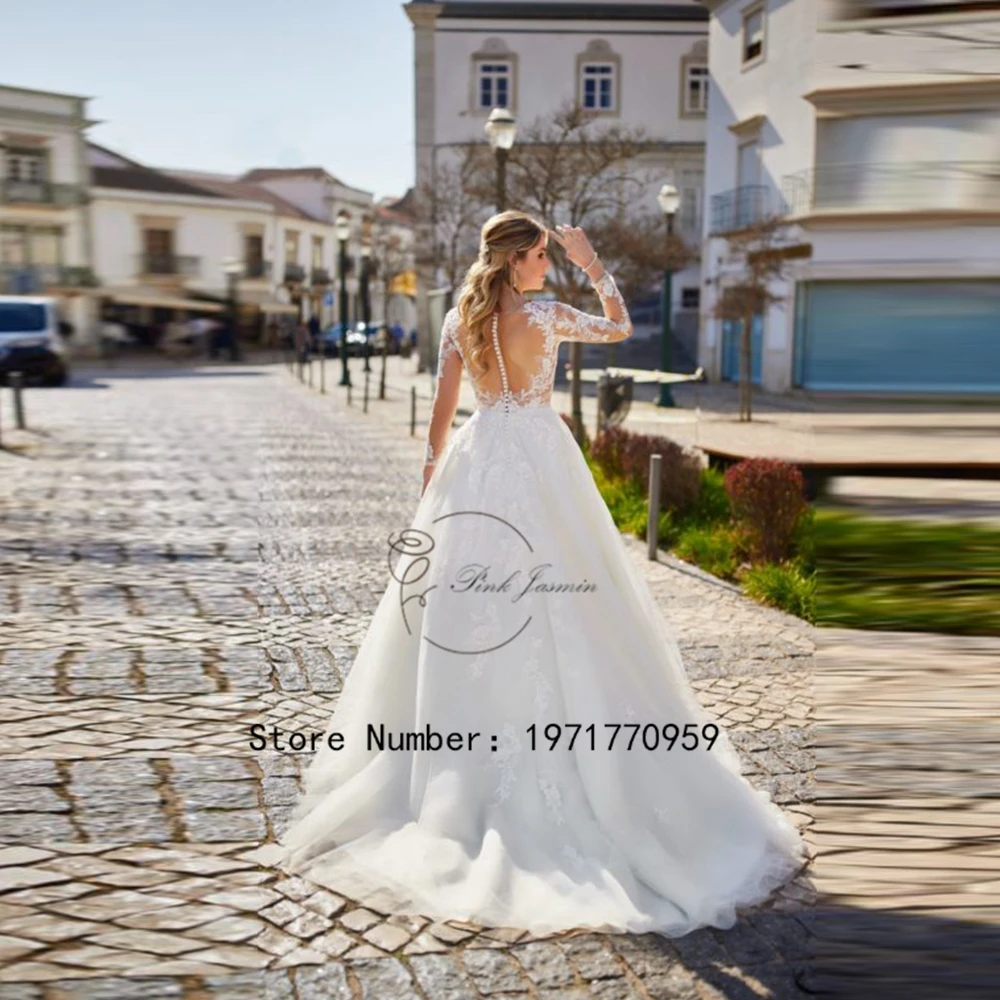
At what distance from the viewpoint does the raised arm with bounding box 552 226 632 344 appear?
152 inches

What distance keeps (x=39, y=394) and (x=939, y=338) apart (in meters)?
25.7

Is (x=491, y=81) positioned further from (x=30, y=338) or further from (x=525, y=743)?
(x=525, y=743)

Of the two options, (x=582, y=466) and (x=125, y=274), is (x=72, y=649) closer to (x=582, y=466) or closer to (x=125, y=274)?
(x=582, y=466)

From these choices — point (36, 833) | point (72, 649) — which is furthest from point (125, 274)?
point (36, 833)

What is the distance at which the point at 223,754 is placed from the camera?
4449mm

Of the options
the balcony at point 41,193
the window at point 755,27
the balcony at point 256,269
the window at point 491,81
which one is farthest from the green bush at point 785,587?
the balcony at point 256,269

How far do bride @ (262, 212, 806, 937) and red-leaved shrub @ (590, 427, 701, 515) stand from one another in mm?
5378

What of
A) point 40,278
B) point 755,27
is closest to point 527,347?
point 755,27

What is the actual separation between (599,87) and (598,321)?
37.2 meters

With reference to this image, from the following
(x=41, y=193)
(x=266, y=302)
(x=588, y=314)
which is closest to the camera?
(x=588, y=314)

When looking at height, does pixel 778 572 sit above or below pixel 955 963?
below

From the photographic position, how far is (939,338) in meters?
1.18

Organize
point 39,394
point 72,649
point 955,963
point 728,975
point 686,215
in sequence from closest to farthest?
point 955,963 → point 728,975 → point 72,649 → point 39,394 → point 686,215

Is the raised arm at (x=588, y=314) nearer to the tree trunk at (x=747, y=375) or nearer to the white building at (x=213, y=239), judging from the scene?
the tree trunk at (x=747, y=375)
